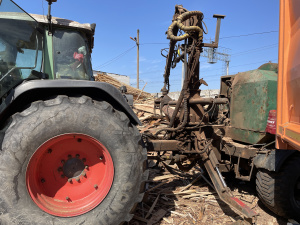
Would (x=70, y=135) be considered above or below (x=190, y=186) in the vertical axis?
above

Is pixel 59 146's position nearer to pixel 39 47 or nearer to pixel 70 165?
pixel 70 165

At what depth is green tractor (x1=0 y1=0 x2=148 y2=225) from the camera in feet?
6.57

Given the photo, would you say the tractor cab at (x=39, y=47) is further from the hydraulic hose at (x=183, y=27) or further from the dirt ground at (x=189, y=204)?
the dirt ground at (x=189, y=204)

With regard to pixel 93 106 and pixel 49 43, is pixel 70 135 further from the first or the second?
pixel 49 43

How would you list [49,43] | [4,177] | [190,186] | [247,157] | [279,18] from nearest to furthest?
[4,177]
[279,18]
[49,43]
[247,157]
[190,186]

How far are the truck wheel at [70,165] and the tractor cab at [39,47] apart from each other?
2.10ft

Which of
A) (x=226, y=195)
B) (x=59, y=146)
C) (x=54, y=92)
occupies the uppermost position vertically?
(x=54, y=92)

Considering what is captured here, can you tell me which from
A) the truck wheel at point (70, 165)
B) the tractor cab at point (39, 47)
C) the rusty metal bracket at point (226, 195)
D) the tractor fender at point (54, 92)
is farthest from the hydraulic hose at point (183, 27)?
the rusty metal bracket at point (226, 195)

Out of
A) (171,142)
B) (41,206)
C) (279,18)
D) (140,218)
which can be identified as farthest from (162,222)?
(279,18)

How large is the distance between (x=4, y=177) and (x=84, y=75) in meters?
1.57

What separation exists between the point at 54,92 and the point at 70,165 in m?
0.84

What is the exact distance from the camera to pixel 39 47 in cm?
272

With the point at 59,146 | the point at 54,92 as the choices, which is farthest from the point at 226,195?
the point at 54,92

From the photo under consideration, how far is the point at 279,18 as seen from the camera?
214 centimetres
